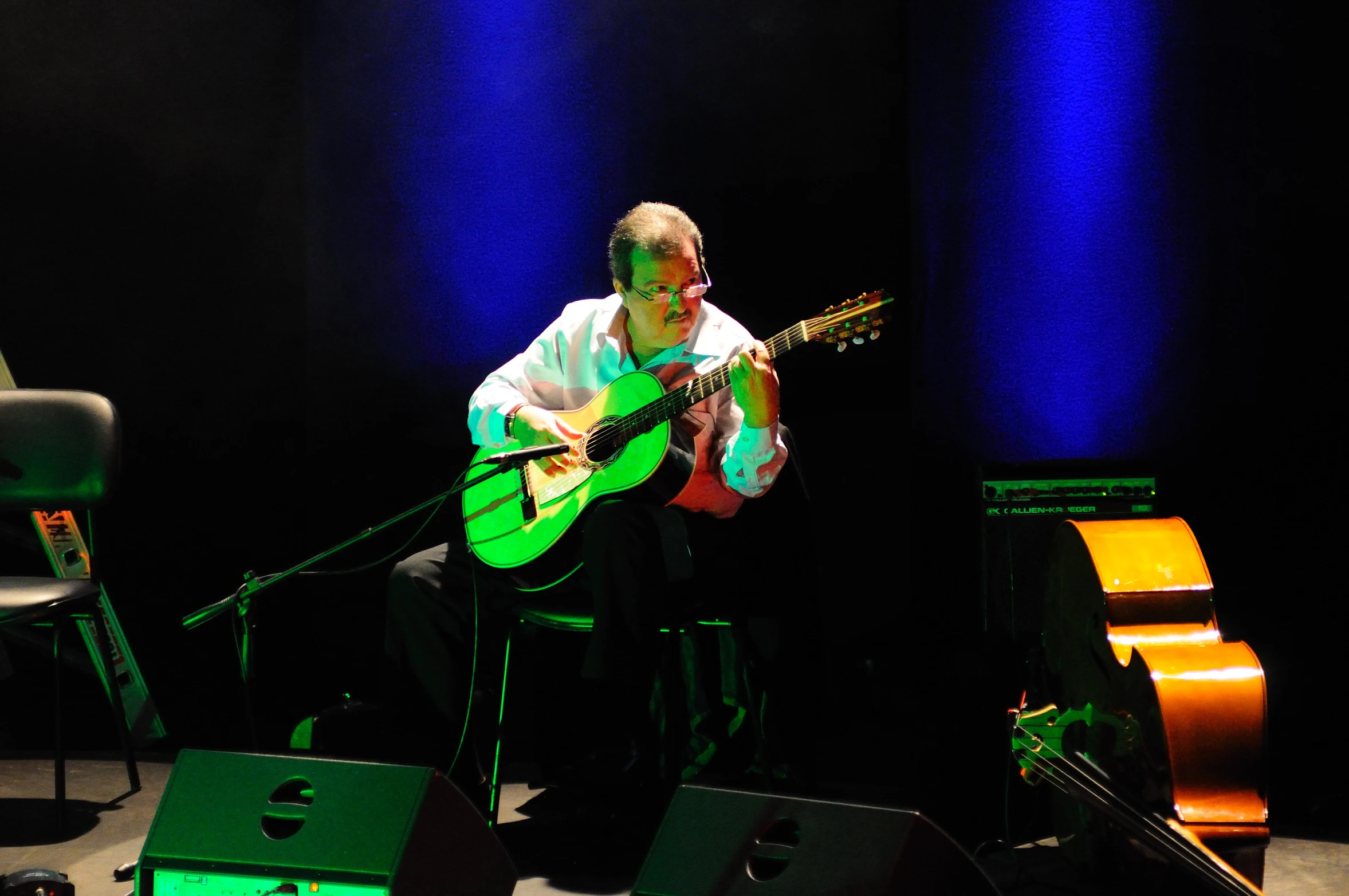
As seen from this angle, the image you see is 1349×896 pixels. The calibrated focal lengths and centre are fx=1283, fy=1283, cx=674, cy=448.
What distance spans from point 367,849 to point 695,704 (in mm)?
1541

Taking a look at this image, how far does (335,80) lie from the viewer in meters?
3.87

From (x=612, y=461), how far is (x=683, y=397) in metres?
0.21

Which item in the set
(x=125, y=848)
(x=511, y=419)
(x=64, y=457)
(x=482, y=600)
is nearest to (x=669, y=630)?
(x=482, y=600)

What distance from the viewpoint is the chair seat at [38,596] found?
2959 mm

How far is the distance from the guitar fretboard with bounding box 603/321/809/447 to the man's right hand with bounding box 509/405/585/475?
11cm

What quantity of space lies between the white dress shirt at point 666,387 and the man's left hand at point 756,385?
0.03 meters

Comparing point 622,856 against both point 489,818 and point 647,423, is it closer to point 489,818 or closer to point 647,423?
point 489,818

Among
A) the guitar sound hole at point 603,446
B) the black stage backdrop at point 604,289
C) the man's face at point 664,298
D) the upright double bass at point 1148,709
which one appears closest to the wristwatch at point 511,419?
the guitar sound hole at point 603,446

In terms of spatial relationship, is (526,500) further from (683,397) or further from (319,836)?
(319,836)

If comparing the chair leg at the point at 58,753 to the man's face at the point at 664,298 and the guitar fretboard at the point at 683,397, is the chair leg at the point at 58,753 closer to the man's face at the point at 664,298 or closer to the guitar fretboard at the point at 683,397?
the guitar fretboard at the point at 683,397

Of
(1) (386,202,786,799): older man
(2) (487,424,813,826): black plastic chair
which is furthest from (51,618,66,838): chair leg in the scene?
(2) (487,424,813,826): black plastic chair

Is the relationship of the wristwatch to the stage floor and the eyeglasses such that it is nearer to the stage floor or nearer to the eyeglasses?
the eyeglasses

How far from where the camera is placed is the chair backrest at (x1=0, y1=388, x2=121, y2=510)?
129 inches

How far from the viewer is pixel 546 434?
2863 mm
